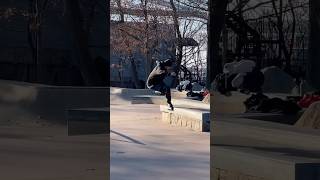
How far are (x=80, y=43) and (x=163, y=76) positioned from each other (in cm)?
548

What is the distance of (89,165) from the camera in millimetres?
5055

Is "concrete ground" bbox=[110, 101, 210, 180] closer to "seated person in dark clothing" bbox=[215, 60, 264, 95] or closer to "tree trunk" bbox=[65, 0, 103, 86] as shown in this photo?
"seated person in dark clothing" bbox=[215, 60, 264, 95]

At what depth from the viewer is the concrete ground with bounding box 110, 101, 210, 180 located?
6.80 metres

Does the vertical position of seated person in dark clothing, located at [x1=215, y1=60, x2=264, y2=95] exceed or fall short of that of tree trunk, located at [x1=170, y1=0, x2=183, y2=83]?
it falls short

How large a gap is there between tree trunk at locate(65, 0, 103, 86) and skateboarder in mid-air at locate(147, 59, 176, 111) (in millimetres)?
4892

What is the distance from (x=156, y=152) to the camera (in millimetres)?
8023

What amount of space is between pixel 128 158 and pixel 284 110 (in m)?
2.95

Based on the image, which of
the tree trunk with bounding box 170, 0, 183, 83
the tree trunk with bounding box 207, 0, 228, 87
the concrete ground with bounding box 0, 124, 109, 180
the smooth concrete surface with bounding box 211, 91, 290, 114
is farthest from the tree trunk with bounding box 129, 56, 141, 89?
the concrete ground with bounding box 0, 124, 109, 180

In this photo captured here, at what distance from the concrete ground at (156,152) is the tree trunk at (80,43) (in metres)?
1.76

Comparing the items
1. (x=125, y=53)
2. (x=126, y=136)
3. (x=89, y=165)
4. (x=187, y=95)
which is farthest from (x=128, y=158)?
(x=187, y=95)

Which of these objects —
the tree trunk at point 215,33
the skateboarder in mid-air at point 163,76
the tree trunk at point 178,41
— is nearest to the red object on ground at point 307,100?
the tree trunk at point 215,33

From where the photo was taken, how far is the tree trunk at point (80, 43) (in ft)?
16.7

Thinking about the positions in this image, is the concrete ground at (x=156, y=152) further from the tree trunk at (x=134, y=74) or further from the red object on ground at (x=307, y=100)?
the red object on ground at (x=307, y=100)

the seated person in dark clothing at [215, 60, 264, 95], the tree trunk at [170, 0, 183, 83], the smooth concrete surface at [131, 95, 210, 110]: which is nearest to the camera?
the seated person in dark clothing at [215, 60, 264, 95]
